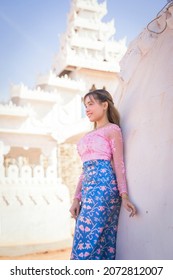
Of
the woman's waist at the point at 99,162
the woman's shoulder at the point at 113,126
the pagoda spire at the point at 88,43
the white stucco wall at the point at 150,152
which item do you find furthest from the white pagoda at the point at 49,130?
the woman's waist at the point at 99,162

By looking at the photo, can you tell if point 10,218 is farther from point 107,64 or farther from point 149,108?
point 107,64

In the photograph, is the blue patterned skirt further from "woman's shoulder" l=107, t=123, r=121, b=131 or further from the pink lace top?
"woman's shoulder" l=107, t=123, r=121, b=131

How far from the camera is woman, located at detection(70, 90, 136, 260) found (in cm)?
171

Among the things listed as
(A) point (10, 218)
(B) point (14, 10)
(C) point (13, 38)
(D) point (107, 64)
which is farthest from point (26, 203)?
(D) point (107, 64)

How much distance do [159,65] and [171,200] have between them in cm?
71

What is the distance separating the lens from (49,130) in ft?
27.5

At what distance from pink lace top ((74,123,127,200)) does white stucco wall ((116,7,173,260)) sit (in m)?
0.08

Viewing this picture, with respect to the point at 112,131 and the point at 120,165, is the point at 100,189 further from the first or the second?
the point at 112,131

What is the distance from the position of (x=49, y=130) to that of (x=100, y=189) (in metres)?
6.74

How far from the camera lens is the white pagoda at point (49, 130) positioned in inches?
220

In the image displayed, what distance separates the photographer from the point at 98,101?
1.92m

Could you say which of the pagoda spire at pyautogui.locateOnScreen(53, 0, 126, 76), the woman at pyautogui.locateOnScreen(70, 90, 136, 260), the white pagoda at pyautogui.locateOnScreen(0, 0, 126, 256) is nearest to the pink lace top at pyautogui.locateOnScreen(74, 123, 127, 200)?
the woman at pyautogui.locateOnScreen(70, 90, 136, 260)

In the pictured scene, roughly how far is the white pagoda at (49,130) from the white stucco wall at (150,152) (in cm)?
225

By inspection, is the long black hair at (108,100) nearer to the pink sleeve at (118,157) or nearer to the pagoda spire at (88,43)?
the pink sleeve at (118,157)
